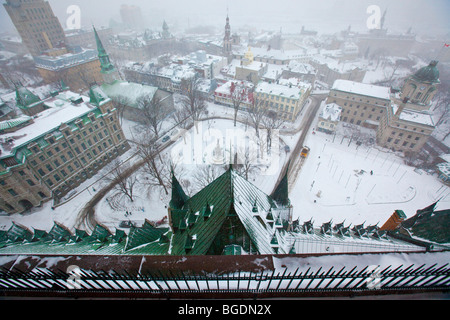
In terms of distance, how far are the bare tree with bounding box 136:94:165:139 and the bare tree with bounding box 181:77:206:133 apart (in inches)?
315

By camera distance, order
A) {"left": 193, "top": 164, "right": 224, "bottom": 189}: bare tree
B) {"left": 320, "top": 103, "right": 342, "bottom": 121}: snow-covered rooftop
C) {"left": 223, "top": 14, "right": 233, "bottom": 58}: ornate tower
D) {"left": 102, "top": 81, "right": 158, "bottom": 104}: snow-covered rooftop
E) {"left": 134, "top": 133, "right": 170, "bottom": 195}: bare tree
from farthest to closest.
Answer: {"left": 223, "top": 14, "right": 233, "bottom": 58}: ornate tower < {"left": 102, "top": 81, "right": 158, "bottom": 104}: snow-covered rooftop < {"left": 320, "top": 103, "right": 342, "bottom": 121}: snow-covered rooftop < {"left": 193, "top": 164, "right": 224, "bottom": 189}: bare tree < {"left": 134, "top": 133, "right": 170, "bottom": 195}: bare tree

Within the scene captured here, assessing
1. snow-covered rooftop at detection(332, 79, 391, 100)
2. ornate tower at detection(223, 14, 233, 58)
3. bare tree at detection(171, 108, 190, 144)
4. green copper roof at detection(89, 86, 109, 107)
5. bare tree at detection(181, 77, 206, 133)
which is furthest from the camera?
ornate tower at detection(223, 14, 233, 58)

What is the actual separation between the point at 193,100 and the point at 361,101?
50.5m

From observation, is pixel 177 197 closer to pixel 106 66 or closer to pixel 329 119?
pixel 329 119

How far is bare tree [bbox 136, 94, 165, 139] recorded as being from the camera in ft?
176

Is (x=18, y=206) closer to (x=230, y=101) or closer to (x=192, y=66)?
(x=230, y=101)

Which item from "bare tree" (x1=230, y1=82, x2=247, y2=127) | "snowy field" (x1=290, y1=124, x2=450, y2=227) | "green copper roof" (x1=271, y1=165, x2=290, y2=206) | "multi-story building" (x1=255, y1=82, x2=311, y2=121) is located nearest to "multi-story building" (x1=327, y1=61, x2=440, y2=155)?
"snowy field" (x1=290, y1=124, x2=450, y2=227)

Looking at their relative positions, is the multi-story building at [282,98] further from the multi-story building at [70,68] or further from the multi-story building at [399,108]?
the multi-story building at [70,68]

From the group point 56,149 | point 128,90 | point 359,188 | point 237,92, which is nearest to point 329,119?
point 359,188

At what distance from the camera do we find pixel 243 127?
5959cm

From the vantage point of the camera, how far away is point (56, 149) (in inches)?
1497

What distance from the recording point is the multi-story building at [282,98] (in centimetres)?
6069

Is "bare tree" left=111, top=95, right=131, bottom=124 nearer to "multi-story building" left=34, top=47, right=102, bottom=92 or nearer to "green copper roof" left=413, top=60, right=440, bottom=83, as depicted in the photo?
"multi-story building" left=34, top=47, right=102, bottom=92
